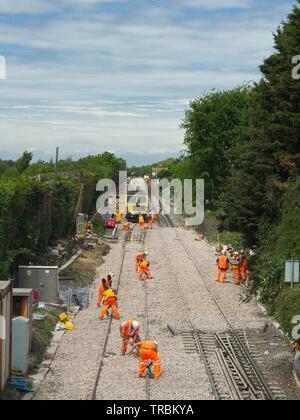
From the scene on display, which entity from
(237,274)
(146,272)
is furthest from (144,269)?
(237,274)

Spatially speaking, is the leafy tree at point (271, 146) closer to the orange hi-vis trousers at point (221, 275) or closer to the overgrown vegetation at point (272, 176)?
the overgrown vegetation at point (272, 176)

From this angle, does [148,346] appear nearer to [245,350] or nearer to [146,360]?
A: [146,360]

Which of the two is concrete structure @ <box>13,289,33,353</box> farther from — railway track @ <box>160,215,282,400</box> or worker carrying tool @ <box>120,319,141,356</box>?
railway track @ <box>160,215,282,400</box>

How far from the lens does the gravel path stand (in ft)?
52.3

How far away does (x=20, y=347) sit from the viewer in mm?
17094

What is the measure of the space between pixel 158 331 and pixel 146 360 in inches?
194

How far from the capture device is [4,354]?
15.6 metres

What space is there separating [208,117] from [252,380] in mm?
49815

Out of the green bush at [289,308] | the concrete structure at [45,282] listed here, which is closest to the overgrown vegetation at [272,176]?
the green bush at [289,308]

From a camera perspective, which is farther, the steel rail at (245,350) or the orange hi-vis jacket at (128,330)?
the orange hi-vis jacket at (128,330)

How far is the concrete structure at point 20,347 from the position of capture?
17.0 meters

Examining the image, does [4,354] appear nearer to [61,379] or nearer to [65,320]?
[61,379]

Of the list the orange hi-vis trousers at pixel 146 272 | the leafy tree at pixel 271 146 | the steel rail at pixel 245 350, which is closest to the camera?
the steel rail at pixel 245 350

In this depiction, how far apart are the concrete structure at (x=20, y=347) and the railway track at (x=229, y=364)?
427 centimetres
